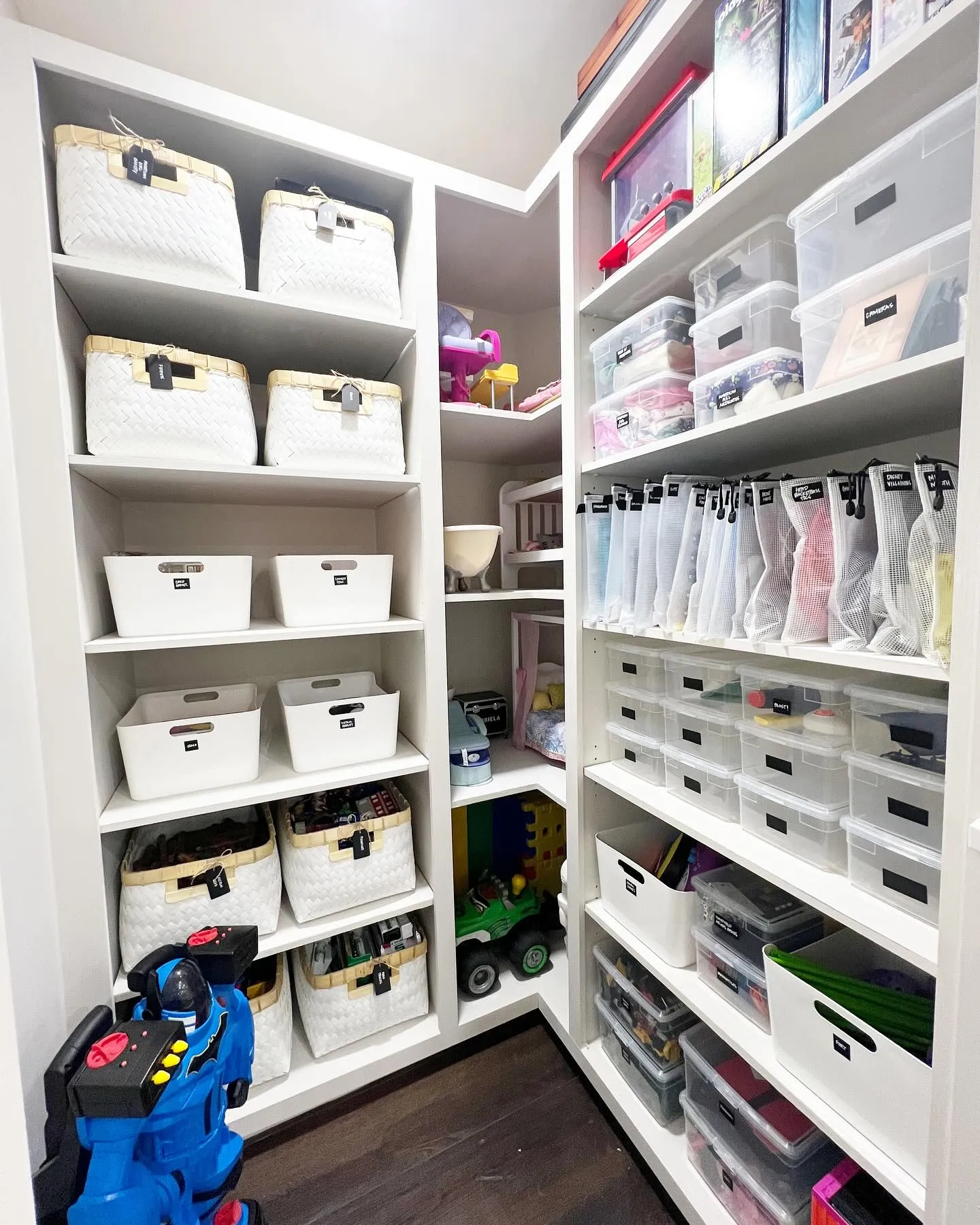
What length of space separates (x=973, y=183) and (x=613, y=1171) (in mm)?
1803

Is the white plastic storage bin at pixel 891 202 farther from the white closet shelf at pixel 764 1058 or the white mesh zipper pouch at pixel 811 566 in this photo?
the white closet shelf at pixel 764 1058

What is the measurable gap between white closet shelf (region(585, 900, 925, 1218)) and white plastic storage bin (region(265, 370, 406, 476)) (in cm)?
126

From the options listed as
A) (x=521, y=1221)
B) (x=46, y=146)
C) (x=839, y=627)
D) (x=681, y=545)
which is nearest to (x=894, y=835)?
(x=839, y=627)

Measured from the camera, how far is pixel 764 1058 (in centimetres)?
87

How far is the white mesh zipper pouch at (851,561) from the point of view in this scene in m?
0.72

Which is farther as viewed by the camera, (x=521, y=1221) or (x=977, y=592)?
(x=521, y=1221)

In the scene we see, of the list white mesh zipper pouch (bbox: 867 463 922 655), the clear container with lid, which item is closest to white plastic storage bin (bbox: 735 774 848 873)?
the clear container with lid

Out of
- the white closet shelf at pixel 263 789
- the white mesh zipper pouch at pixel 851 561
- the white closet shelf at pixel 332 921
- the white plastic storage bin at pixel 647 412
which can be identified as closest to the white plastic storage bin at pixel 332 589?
the white closet shelf at pixel 263 789

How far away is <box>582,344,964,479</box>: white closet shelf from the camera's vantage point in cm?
64

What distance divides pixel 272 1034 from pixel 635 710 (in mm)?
1167

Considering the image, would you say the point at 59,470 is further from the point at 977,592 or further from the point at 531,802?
the point at 531,802

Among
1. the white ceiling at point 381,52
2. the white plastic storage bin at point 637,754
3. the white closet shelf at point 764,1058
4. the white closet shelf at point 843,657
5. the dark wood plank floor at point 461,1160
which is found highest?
the white ceiling at point 381,52

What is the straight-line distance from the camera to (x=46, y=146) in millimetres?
1009

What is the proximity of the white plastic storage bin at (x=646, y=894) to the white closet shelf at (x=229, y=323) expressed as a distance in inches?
54.6
